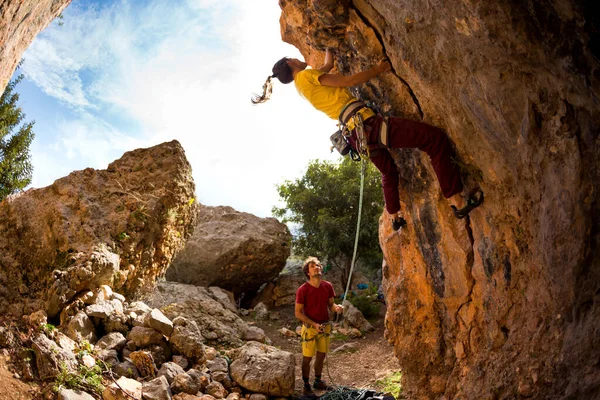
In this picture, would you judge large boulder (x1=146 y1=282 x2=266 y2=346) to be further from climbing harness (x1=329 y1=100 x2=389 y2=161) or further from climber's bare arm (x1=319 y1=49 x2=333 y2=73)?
climber's bare arm (x1=319 y1=49 x2=333 y2=73)

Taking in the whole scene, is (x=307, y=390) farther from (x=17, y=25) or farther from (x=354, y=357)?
(x=17, y=25)

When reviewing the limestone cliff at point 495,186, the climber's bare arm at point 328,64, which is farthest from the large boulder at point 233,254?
the climber's bare arm at point 328,64

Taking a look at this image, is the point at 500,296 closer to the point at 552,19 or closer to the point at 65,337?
the point at 552,19

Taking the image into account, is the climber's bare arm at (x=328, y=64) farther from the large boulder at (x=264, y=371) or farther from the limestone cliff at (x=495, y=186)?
the large boulder at (x=264, y=371)

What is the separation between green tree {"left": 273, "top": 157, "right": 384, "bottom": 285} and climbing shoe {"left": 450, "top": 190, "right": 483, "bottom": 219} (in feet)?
41.2

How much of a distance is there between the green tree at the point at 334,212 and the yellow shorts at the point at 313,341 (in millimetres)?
10524

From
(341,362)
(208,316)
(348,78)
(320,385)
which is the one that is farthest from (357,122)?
(341,362)

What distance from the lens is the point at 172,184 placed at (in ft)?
24.2

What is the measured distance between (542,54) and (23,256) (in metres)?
6.81

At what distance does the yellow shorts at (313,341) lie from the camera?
22.7 feet

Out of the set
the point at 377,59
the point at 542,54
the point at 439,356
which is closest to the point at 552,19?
the point at 542,54

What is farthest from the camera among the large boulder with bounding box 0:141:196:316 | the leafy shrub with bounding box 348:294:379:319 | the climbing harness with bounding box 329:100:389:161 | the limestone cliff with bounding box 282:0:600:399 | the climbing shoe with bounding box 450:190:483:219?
the leafy shrub with bounding box 348:294:379:319

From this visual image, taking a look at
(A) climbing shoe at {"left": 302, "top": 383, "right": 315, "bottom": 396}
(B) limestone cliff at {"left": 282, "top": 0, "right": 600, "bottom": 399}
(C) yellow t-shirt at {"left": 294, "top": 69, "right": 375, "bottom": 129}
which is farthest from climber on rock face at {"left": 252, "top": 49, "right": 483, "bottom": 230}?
(A) climbing shoe at {"left": 302, "top": 383, "right": 315, "bottom": 396}

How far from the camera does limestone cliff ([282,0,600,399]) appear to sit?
3146mm
